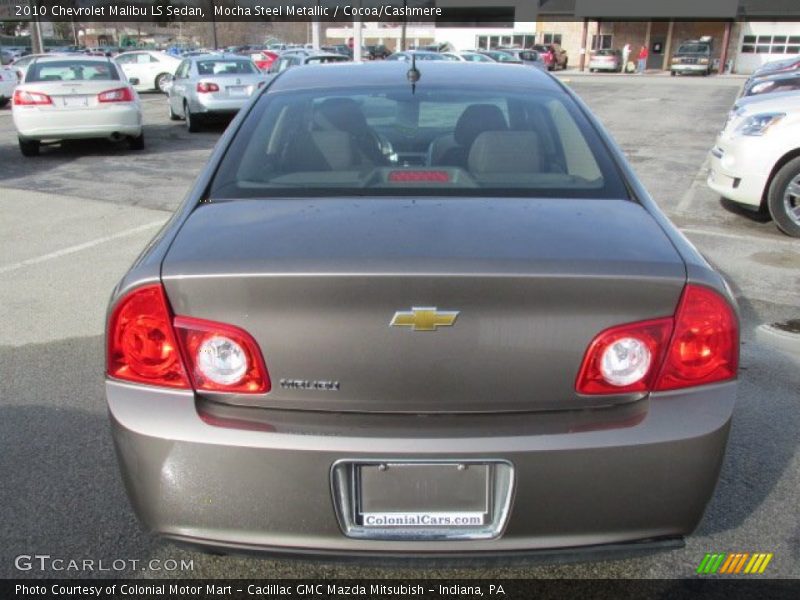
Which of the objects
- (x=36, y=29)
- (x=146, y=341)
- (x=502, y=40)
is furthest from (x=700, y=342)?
(x=502, y=40)

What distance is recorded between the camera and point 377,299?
1.91m

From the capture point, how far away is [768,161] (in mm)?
7012

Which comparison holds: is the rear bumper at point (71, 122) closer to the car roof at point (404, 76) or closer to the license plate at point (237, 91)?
the license plate at point (237, 91)

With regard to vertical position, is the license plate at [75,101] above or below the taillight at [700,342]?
below

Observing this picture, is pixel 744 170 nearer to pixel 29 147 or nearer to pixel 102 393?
pixel 102 393

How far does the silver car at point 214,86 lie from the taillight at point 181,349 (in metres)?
13.3

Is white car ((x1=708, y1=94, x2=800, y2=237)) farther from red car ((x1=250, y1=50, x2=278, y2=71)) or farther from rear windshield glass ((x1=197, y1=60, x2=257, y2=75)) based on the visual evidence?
red car ((x1=250, y1=50, x2=278, y2=71))

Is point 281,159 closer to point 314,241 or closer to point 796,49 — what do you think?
point 314,241

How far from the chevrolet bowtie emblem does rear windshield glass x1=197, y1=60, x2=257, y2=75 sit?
15.0 m

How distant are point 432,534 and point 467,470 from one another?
0.69 feet

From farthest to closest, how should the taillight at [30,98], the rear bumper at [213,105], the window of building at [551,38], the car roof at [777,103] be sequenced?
the window of building at [551,38], the rear bumper at [213,105], the taillight at [30,98], the car roof at [777,103]

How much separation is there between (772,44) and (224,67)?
45.1 metres

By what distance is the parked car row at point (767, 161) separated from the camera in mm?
6922

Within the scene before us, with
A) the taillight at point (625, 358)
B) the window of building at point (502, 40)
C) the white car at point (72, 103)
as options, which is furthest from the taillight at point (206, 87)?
the window of building at point (502, 40)
